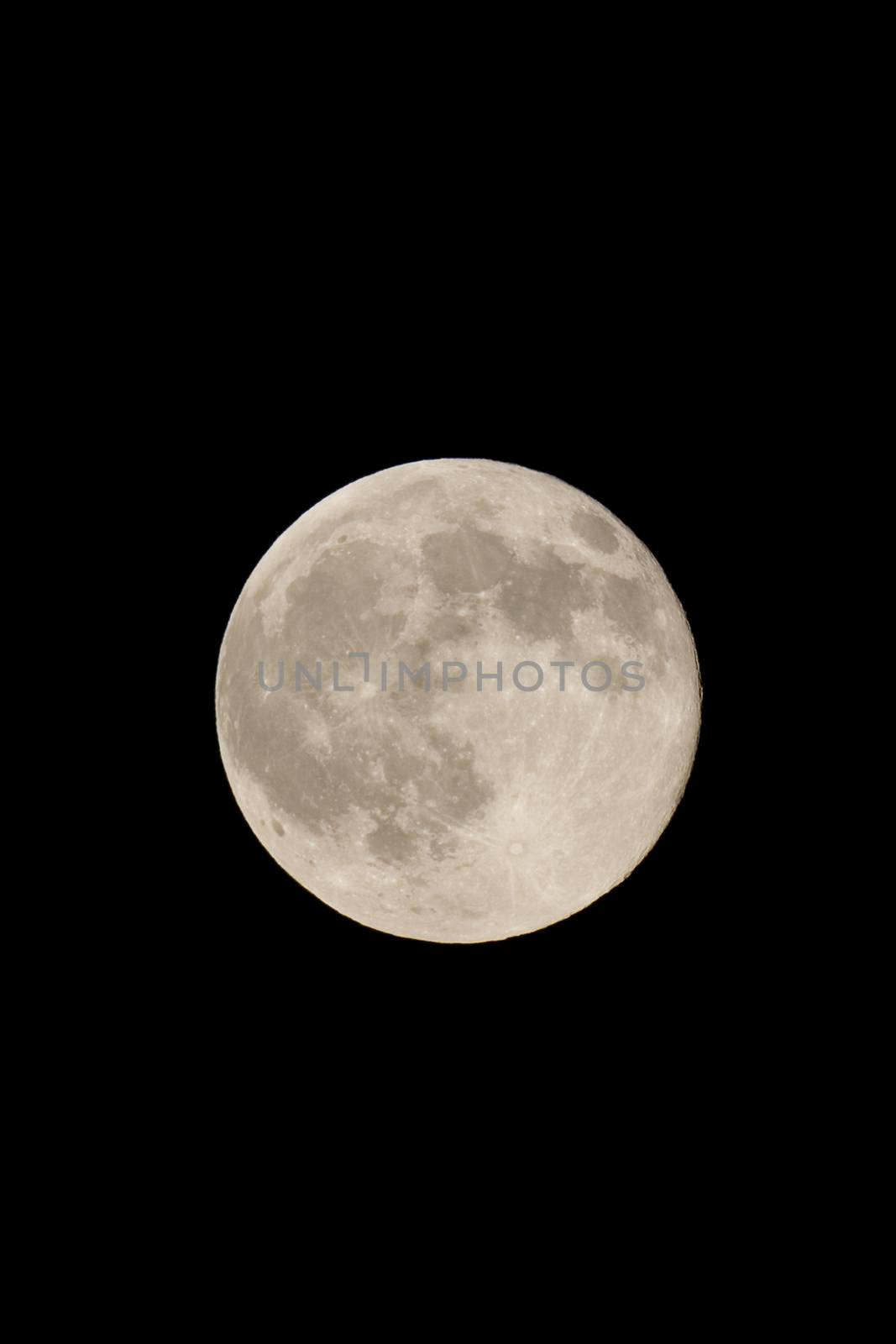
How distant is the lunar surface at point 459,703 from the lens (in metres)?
4.64

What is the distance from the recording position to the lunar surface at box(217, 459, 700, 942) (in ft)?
15.2

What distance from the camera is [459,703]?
181 inches

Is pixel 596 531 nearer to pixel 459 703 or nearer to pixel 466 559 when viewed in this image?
pixel 466 559

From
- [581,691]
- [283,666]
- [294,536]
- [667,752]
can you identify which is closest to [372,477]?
[294,536]

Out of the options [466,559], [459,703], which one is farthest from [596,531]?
[459,703]

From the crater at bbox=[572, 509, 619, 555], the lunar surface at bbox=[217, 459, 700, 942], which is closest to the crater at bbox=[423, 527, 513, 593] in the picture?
the lunar surface at bbox=[217, 459, 700, 942]

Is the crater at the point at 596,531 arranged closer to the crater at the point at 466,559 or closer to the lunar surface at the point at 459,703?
the lunar surface at the point at 459,703

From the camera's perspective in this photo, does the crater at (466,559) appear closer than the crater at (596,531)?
Yes

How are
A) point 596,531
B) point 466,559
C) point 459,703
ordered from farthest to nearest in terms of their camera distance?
point 596,531 < point 466,559 < point 459,703

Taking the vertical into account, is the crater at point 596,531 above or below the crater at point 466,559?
above

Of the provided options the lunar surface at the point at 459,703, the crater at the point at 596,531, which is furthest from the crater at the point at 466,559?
the crater at the point at 596,531

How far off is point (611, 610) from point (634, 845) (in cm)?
117

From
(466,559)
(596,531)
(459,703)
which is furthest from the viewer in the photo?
(596,531)

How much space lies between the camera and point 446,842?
4773 mm
